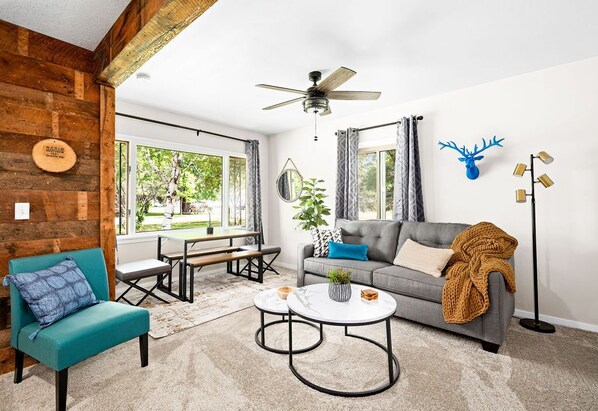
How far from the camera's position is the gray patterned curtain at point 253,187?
5332mm

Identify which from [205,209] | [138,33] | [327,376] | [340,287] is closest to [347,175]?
[205,209]

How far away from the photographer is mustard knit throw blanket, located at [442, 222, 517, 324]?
240cm

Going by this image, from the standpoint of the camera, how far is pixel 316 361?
225cm

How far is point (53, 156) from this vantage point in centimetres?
228

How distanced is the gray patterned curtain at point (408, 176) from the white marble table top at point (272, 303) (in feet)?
7.11

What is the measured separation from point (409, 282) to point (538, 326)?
1295 mm

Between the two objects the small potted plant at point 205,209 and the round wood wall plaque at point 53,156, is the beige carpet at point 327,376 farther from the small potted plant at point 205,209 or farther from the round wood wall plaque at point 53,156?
the small potted plant at point 205,209

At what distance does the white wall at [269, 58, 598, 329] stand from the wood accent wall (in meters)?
3.60

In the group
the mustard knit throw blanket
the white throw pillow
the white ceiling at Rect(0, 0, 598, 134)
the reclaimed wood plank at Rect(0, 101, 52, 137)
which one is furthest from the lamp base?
the reclaimed wood plank at Rect(0, 101, 52, 137)

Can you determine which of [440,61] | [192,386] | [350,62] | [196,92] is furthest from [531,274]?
[196,92]

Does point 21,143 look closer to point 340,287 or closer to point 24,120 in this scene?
point 24,120

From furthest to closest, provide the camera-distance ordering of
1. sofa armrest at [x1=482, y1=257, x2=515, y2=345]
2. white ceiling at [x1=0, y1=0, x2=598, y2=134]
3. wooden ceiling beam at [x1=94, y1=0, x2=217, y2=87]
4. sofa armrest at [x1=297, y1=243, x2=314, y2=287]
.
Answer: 1. sofa armrest at [x1=297, y1=243, x2=314, y2=287]
2. sofa armrest at [x1=482, y1=257, x2=515, y2=345]
3. white ceiling at [x1=0, y1=0, x2=598, y2=134]
4. wooden ceiling beam at [x1=94, y1=0, x2=217, y2=87]

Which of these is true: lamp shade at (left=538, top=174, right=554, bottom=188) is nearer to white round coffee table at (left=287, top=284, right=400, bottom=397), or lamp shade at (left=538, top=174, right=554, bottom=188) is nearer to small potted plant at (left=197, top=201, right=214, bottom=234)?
white round coffee table at (left=287, top=284, right=400, bottom=397)

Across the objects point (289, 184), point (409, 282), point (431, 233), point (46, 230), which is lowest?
point (409, 282)
